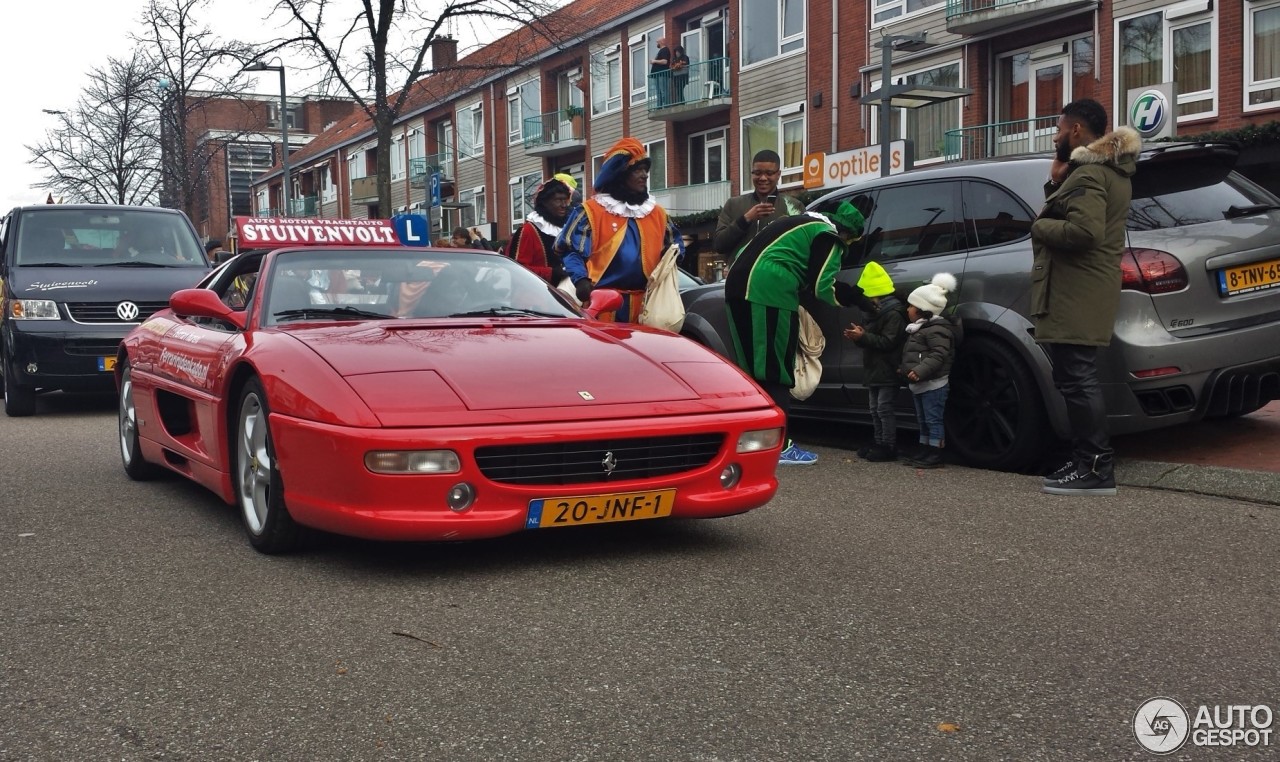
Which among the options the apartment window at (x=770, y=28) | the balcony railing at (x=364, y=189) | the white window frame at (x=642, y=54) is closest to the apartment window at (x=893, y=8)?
the apartment window at (x=770, y=28)

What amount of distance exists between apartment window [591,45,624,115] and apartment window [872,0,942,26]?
37.1 feet

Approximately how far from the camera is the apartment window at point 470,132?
4828 centimetres

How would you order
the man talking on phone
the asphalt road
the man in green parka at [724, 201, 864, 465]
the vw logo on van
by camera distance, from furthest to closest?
the vw logo on van, the man talking on phone, the man in green parka at [724, 201, 864, 465], the asphalt road

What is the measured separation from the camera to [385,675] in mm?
3305

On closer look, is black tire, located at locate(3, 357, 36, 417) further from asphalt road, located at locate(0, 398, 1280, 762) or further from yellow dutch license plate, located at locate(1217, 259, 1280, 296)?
yellow dutch license plate, located at locate(1217, 259, 1280, 296)

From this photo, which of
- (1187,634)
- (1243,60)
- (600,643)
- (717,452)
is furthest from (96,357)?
(1243,60)

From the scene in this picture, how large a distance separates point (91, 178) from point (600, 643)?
40.3 m

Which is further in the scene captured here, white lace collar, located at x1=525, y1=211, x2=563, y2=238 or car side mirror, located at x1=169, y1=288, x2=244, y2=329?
white lace collar, located at x1=525, y1=211, x2=563, y2=238

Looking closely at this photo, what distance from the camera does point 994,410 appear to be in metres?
6.89

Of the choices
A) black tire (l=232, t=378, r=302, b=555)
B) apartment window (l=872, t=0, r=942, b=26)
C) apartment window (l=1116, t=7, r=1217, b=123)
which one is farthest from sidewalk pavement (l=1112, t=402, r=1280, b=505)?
apartment window (l=872, t=0, r=942, b=26)

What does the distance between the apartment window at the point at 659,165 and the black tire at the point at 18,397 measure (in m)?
25.8

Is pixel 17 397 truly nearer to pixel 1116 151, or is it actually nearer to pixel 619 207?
pixel 619 207

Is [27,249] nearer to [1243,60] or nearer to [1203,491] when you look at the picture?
[1203,491]

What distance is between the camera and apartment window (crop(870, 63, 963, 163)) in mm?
26359
